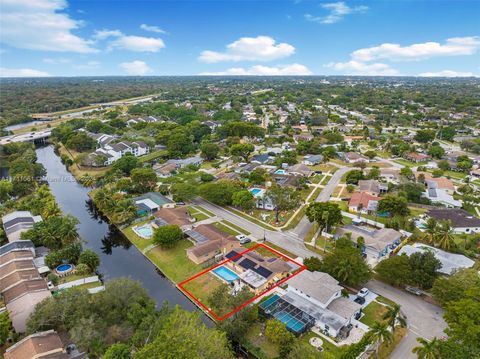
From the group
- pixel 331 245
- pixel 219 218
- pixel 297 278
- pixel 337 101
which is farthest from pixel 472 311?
pixel 337 101

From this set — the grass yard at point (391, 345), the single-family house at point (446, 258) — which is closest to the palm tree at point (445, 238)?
the single-family house at point (446, 258)

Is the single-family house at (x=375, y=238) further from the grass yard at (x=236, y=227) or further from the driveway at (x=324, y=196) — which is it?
the grass yard at (x=236, y=227)

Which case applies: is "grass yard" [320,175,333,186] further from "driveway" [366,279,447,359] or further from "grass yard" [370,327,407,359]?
"grass yard" [370,327,407,359]

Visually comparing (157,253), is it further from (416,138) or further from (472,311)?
(416,138)

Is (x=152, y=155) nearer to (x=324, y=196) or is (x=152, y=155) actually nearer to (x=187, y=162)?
(x=187, y=162)

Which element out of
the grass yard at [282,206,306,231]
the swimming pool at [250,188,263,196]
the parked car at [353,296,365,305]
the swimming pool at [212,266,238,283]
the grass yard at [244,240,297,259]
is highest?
the swimming pool at [250,188,263,196]

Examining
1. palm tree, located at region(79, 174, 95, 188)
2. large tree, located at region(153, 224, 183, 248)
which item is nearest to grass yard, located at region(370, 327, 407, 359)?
large tree, located at region(153, 224, 183, 248)

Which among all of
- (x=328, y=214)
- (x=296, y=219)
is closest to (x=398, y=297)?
(x=328, y=214)
